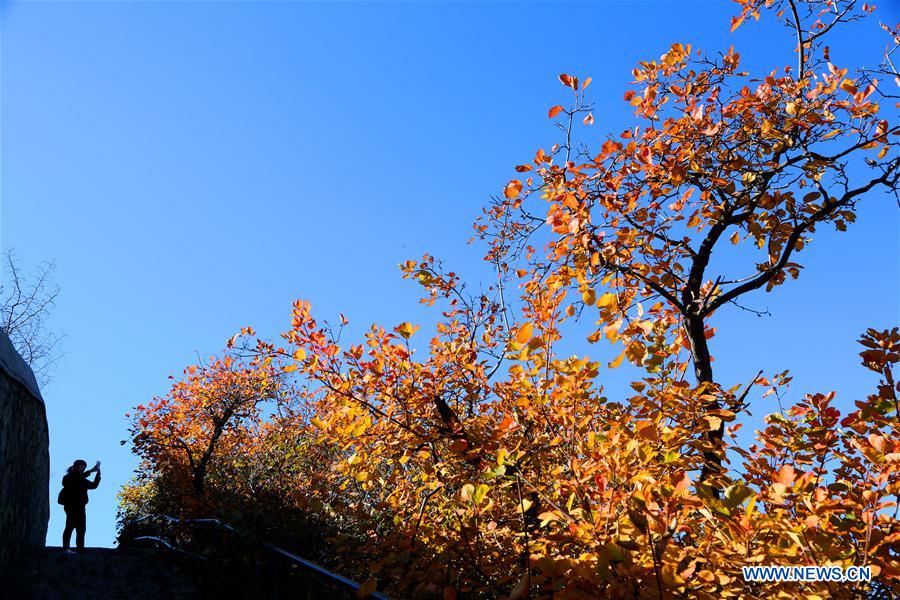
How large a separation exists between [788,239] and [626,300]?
1.81 meters

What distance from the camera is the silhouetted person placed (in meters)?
9.68

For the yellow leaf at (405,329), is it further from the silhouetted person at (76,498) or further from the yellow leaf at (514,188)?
the silhouetted person at (76,498)

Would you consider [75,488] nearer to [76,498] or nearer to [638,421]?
[76,498]

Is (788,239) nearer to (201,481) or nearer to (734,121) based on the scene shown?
(734,121)

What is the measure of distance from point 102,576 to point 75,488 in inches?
95.2

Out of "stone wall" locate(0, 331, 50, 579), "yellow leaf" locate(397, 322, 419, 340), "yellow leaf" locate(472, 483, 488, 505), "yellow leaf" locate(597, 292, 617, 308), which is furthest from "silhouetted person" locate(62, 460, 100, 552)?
"yellow leaf" locate(597, 292, 617, 308)

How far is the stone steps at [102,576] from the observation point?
24.2 feet

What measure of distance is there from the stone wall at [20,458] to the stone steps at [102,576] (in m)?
0.35

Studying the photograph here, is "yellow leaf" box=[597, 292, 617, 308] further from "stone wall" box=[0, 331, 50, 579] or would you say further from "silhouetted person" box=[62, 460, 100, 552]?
"silhouetted person" box=[62, 460, 100, 552]

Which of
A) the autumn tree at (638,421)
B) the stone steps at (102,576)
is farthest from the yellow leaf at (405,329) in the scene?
the stone steps at (102,576)

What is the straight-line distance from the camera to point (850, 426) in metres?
3.13

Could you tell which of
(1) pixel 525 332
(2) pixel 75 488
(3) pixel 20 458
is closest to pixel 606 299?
(1) pixel 525 332

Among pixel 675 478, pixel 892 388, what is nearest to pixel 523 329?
pixel 675 478

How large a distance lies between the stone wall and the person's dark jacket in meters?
0.54
